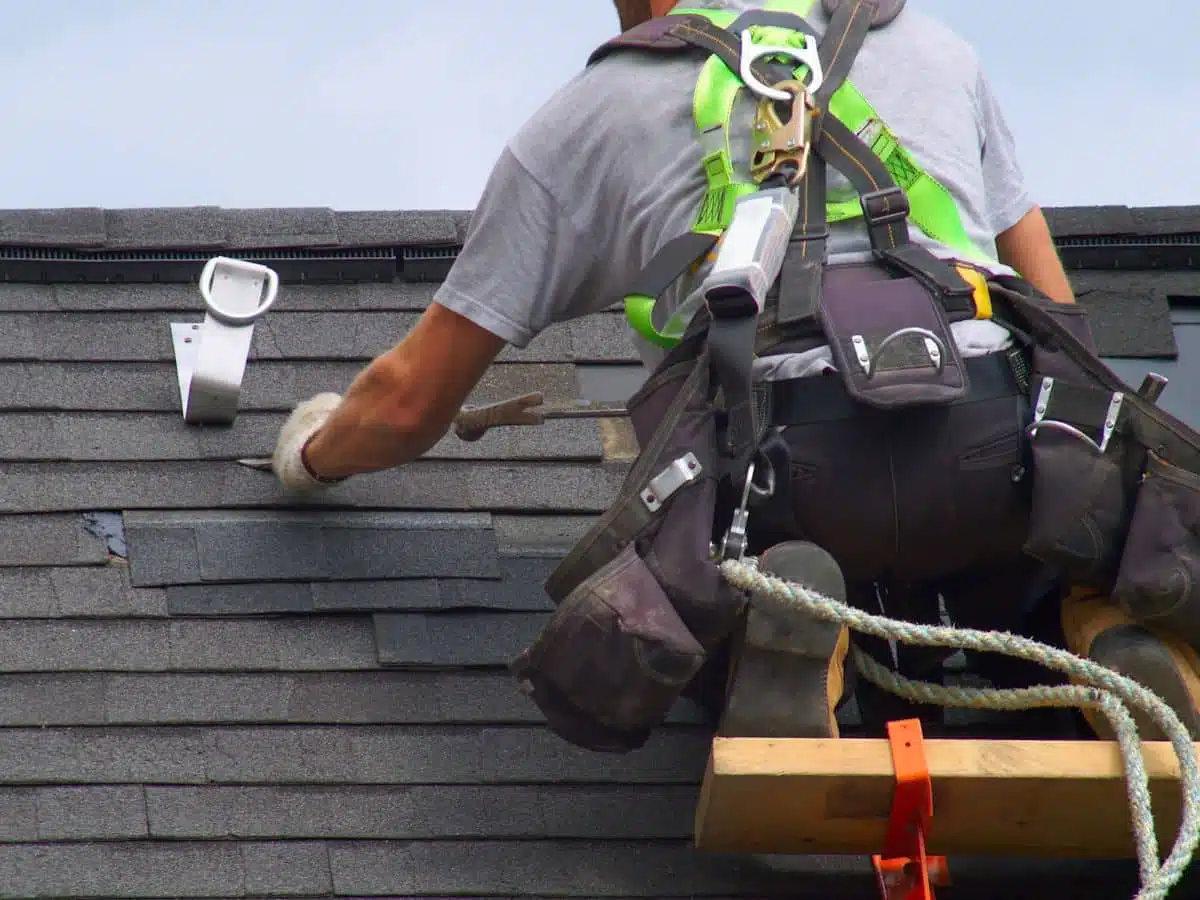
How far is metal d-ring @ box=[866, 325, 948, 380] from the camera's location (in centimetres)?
277

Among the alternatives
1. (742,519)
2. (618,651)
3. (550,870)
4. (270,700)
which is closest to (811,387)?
(742,519)

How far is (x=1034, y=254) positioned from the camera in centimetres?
365

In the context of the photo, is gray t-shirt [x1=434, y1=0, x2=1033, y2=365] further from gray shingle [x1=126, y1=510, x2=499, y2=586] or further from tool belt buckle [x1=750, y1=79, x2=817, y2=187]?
gray shingle [x1=126, y1=510, x2=499, y2=586]

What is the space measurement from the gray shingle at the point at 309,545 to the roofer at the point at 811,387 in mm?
538

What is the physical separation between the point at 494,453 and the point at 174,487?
0.60 metres

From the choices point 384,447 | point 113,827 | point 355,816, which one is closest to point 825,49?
point 384,447

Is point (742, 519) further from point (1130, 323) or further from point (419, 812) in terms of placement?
point (1130, 323)

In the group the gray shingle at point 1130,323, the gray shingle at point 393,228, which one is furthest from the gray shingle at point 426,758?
the gray shingle at point 1130,323

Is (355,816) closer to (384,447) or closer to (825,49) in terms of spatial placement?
(384,447)

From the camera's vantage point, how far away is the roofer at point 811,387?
2.76 metres

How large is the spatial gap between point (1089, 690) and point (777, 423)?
558 millimetres

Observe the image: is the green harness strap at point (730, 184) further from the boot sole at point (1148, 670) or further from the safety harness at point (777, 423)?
the boot sole at point (1148, 670)

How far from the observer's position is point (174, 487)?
3725 mm

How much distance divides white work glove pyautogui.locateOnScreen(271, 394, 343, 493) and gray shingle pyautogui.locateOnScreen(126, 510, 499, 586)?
0.20 feet
